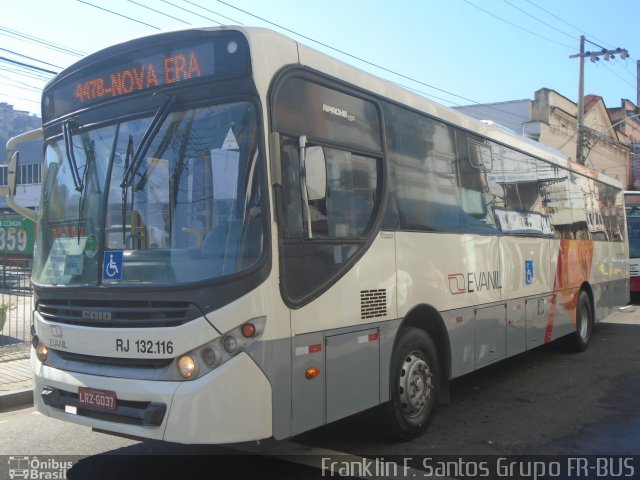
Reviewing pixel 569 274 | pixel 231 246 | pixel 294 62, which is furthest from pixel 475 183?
pixel 231 246

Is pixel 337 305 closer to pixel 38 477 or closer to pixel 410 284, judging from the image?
pixel 410 284

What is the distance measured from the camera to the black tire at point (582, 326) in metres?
10.1

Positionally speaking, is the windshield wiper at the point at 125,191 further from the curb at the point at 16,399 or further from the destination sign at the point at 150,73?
the curb at the point at 16,399

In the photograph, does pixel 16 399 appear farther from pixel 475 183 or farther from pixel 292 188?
pixel 475 183

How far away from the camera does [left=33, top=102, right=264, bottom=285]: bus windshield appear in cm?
397

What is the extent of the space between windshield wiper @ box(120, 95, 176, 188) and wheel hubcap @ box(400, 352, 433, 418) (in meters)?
2.92

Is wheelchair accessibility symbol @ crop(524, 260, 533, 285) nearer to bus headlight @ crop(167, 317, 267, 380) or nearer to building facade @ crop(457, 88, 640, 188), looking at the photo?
bus headlight @ crop(167, 317, 267, 380)

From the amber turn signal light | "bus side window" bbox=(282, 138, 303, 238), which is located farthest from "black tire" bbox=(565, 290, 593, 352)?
"bus side window" bbox=(282, 138, 303, 238)

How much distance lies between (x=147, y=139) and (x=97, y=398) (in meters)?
1.87

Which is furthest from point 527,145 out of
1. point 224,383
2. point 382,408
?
point 224,383

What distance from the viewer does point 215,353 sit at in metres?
3.79

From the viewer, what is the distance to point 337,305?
14.9 feet

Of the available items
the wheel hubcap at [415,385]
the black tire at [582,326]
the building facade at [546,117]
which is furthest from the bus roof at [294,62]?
the building facade at [546,117]

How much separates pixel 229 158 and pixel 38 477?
299 centimetres
